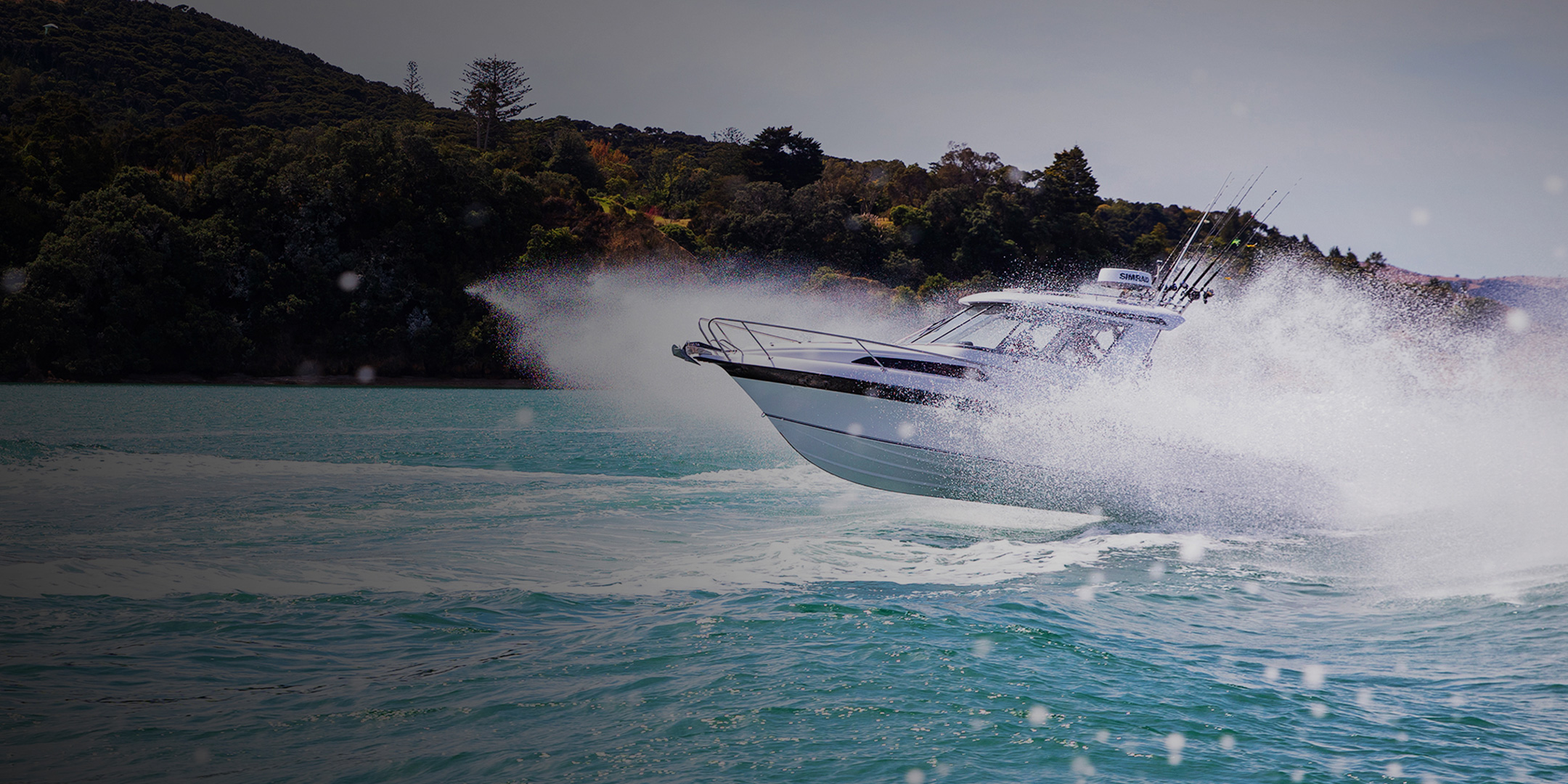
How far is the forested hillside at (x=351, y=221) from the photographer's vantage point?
47.7 metres

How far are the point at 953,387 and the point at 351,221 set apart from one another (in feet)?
190

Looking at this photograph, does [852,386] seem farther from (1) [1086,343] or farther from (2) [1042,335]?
(1) [1086,343]

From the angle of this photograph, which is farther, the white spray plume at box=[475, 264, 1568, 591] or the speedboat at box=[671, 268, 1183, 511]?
the speedboat at box=[671, 268, 1183, 511]

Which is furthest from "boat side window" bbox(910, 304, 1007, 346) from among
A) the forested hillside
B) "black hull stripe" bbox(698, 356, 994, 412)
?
the forested hillside

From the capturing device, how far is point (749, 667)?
5.47 m

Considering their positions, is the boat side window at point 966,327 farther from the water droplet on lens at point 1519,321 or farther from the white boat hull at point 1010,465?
the water droplet on lens at point 1519,321

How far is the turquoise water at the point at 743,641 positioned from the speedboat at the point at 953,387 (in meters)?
0.61

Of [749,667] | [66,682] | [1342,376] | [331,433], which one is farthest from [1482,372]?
[331,433]

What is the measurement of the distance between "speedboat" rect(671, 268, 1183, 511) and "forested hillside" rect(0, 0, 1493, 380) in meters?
48.3

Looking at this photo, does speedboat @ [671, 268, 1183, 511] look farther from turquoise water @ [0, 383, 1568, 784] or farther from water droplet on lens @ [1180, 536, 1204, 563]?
water droplet on lens @ [1180, 536, 1204, 563]

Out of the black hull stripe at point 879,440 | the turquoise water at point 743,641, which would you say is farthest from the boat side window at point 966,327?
the turquoise water at point 743,641

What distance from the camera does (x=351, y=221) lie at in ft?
190

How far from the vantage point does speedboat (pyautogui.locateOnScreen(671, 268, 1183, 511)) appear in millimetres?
10680

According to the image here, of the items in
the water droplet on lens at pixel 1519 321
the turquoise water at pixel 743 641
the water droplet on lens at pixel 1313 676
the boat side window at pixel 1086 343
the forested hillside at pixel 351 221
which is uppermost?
the forested hillside at pixel 351 221
